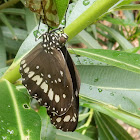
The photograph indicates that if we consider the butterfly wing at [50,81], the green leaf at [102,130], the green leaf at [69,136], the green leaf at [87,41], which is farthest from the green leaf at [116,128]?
the butterfly wing at [50,81]

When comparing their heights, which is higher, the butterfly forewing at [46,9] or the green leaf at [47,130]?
the butterfly forewing at [46,9]

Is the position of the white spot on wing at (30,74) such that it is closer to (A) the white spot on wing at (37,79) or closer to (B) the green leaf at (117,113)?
(A) the white spot on wing at (37,79)

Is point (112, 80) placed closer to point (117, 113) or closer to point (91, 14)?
point (117, 113)

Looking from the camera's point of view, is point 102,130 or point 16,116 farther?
point 102,130

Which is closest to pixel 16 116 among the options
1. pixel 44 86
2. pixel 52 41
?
pixel 44 86

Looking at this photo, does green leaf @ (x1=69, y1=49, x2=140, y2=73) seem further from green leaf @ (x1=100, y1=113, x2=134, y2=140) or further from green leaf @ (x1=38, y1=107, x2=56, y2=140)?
green leaf @ (x1=100, y1=113, x2=134, y2=140)

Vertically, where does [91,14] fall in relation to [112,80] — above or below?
above

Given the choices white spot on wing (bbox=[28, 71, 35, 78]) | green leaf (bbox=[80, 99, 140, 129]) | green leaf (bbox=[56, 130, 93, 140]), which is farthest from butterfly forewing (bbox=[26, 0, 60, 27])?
green leaf (bbox=[56, 130, 93, 140])
